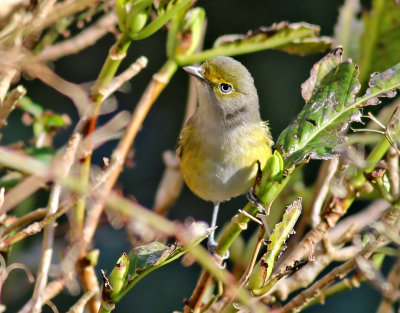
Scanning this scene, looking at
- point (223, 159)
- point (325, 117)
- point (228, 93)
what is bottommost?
point (223, 159)

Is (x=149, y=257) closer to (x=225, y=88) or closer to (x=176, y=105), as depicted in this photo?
(x=225, y=88)

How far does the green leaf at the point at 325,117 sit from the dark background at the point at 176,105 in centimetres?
174

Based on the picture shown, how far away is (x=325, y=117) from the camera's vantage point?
3.19ft

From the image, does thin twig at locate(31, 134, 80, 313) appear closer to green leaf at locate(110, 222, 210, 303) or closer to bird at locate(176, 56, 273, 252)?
green leaf at locate(110, 222, 210, 303)

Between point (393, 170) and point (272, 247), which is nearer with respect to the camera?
point (272, 247)

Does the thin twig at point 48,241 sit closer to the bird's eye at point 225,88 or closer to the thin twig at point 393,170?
the thin twig at point 393,170

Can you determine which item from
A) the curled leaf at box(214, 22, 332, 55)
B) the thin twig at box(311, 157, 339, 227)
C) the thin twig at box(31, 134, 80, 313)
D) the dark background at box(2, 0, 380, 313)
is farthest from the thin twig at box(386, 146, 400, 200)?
the dark background at box(2, 0, 380, 313)

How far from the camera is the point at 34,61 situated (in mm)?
771

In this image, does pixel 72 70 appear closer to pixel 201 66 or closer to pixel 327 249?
pixel 201 66

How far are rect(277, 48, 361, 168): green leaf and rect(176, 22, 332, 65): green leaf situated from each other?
27cm

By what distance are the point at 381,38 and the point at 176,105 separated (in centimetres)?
216

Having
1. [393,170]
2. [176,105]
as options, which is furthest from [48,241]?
[176,105]

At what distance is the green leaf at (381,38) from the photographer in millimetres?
1254

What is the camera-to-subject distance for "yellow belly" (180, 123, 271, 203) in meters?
1.72
